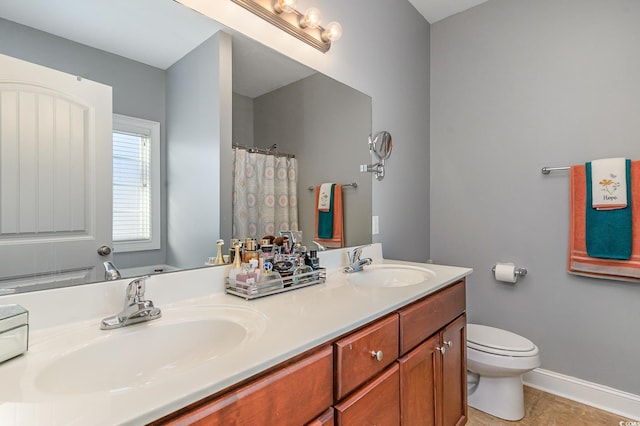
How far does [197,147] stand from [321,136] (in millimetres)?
698

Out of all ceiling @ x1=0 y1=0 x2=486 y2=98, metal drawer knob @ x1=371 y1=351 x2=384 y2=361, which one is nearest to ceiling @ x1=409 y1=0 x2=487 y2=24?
ceiling @ x1=0 y1=0 x2=486 y2=98

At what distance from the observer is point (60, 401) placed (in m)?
0.48

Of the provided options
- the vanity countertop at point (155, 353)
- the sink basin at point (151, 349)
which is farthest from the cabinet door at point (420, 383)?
the sink basin at point (151, 349)

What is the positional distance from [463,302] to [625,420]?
123 cm

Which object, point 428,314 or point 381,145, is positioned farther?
point 381,145

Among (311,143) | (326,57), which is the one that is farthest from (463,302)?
(326,57)

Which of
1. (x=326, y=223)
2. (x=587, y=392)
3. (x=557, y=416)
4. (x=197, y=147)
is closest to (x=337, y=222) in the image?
(x=326, y=223)

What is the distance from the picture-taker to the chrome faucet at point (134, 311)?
Result: 80 centimetres

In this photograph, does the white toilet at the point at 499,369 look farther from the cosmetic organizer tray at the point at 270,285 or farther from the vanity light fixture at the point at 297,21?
the vanity light fixture at the point at 297,21

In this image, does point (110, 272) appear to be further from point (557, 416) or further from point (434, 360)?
point (557, 416)

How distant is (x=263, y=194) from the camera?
1.35 m

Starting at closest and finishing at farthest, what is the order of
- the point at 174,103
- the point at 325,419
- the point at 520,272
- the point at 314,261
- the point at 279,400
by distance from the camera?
the point at 279,400
the point at 325,419
the point at 174,103
the point at 314,261
the point at 520,272

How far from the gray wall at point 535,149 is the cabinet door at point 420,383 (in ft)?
4.21

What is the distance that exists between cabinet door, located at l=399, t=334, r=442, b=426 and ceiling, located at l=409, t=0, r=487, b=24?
234cm
